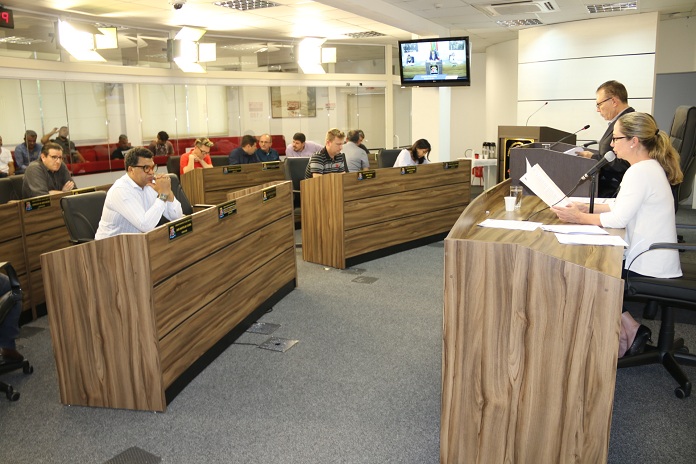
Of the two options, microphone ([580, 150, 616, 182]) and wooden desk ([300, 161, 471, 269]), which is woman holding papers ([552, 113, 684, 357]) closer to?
microphone ([580, 150, 616, 182])

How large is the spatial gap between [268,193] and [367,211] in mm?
1667

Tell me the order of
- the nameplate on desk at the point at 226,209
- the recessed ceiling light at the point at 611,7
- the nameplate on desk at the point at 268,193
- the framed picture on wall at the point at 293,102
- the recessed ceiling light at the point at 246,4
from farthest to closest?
the framed picture on wall at the point at 293,102, the recessed ceiling light at the point at 611,7, the recessed ceiling light at the point at 246,4, the nameplate on desk at the point at 268,193, the nameplate on desk at the point at 226,209

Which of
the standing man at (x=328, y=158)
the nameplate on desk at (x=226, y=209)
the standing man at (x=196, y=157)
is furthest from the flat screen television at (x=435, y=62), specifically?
the nameplate on desk at (x=226, y=209)

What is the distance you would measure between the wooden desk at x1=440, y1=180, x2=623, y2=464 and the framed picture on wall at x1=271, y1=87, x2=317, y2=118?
1001 cm

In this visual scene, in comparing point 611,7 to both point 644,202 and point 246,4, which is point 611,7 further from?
point 644,202

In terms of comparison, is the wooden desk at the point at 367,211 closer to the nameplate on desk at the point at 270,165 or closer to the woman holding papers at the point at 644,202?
the nameplate on desk at the point at 270,165

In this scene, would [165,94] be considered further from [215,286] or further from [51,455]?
[51,455]

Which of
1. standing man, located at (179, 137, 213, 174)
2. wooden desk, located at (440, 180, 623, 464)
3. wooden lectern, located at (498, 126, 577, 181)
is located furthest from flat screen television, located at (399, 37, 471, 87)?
wooden desk, located at (440, 180, 623, 464)

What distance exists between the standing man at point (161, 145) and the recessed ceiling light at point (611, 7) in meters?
6.96

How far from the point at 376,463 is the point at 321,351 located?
143cm

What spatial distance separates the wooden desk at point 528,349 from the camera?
2.18m

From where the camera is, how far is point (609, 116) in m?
4.53

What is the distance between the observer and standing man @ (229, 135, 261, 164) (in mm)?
8305

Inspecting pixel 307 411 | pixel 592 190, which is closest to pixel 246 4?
pixel 592 190
